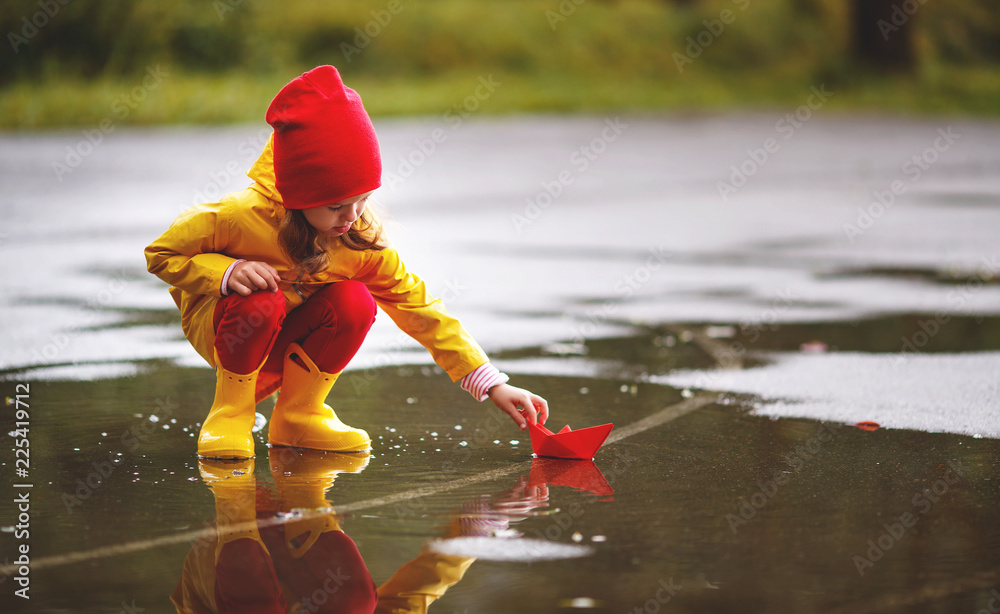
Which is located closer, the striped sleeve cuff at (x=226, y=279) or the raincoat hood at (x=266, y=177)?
the striped sleeve cuff at (x=226, y=279)

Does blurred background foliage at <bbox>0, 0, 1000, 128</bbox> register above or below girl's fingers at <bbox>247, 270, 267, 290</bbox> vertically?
above

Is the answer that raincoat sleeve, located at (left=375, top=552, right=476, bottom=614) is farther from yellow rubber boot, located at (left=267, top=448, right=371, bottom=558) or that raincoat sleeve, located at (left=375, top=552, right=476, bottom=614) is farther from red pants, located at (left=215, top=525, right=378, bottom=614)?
yellow rubber boot, located at (left=267, top=448, right=371, bottom=558)

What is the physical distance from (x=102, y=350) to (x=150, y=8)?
14.9 m

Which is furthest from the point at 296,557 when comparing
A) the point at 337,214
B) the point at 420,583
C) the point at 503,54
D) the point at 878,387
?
the point at 503,54

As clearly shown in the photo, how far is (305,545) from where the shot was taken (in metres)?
2.92

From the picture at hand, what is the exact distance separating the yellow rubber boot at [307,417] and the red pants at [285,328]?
0.14 feet

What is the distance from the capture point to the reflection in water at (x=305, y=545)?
262cm

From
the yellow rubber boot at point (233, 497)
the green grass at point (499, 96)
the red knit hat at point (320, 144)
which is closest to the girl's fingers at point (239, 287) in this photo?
the red knit hat at point (320, 144)

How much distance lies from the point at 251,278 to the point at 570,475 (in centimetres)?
106

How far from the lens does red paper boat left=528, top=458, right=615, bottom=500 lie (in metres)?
3.42

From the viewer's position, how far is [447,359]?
12.4ft

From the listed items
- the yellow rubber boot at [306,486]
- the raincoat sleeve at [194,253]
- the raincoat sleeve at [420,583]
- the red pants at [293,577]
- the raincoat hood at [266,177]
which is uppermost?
the raincoat hood at [266,177]

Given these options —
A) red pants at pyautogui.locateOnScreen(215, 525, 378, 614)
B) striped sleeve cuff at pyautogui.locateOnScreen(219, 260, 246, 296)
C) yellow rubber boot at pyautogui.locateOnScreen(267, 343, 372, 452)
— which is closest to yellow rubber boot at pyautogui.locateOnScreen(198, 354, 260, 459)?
yellow rubber boot at pyautogui.locateOnScreen(267, 343, 372, 452)

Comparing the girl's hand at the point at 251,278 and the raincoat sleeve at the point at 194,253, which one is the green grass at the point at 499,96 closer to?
the raincoat sleeve at the point at 194,253
